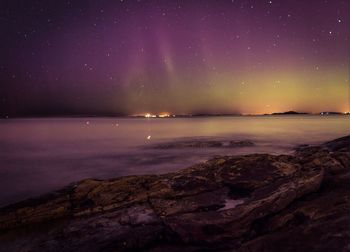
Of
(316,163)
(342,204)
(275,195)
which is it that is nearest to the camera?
(342,204)

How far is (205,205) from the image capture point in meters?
8.55

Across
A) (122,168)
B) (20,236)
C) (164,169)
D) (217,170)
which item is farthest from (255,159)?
(122,168)

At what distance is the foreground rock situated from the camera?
21.5ft

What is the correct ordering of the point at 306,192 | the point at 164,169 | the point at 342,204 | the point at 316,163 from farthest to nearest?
the point at 164,169
the point at 316,163
the point at 306,192
the point at 342,204

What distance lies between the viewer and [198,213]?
790 centimetres

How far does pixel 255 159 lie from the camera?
38.0 feet

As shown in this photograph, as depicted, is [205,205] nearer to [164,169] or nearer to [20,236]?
[20,236]

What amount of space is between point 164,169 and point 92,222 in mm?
13354

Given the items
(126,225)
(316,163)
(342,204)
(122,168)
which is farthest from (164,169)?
(342,204)

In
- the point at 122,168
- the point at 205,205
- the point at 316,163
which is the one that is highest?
the point at 316,163

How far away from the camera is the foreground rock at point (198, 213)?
21.5ft

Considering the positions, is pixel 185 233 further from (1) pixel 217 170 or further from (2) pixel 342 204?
(1) pixel 217 170

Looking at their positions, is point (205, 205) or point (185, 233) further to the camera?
A: point (205, 205)

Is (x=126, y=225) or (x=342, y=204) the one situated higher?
(x=342, y=204)
